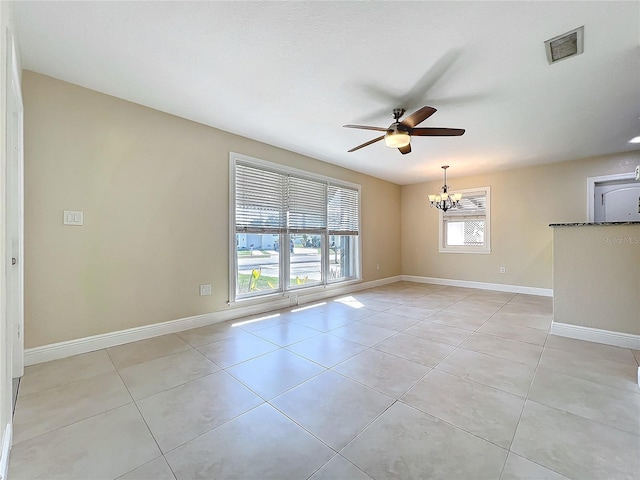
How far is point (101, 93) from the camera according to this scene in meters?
2.77

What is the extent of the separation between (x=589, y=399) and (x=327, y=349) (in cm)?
198

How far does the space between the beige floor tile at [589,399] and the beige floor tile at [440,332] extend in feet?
2.73

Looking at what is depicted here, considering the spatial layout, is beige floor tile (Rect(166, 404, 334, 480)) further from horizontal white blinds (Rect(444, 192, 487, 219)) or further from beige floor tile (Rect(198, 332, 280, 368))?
horizontal white blinds (Rect(444, 192, 487, 219))

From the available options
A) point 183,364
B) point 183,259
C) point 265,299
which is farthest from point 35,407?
point 265,299

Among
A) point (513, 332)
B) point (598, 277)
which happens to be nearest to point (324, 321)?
point (513, 332)

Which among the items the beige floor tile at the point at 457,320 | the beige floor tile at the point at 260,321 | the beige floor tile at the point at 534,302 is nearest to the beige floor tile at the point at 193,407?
the beige floor tile at the point at 260,321

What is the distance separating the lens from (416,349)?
2744 millimetres

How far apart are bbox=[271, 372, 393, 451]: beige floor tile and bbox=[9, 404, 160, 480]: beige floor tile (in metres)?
0.78

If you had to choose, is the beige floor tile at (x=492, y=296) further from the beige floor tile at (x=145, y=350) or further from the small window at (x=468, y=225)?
the beige floor tile at (x=145, y=350)

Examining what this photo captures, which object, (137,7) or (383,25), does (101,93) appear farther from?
(383,25)

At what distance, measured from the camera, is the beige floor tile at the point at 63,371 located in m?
2.08

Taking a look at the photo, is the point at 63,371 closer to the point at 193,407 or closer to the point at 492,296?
the point at 193,407

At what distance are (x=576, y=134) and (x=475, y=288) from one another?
3386mm

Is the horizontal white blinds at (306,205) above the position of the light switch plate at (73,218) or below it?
above
